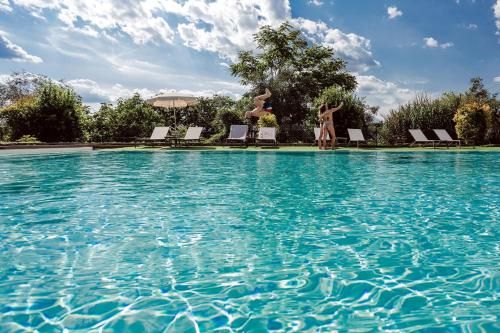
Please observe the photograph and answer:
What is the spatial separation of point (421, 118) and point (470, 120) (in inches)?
103

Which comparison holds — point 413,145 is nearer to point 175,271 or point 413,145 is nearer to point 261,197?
point 261,197

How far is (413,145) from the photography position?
20.4 meters

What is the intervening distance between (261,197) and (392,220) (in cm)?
230

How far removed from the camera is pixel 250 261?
3.20 m

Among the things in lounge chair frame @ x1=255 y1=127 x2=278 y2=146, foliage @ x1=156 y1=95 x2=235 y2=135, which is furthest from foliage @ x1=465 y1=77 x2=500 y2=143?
foliage @ x1=156 y1=95 x2=235 y2=135

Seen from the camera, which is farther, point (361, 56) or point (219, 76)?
point (219, 76)

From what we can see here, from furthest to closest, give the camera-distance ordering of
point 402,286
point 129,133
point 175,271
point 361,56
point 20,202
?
point 361,56
point 129,133
point 20,202
point 175,271
point 402,286

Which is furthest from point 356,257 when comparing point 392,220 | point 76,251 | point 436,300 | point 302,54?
point 302,54

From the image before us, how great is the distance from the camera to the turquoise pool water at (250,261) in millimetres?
2252

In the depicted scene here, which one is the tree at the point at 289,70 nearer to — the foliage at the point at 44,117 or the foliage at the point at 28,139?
the foliage at the point at 44,117

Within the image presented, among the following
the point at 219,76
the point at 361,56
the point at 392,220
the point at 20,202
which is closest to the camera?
the point at 392,220

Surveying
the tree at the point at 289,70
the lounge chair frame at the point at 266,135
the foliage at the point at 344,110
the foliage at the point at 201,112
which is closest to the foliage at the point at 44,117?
the lounge chair frame at the point at 266,135

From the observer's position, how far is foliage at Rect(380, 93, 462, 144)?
71.6ft

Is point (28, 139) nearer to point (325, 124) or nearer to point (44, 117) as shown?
point (44, 117)
